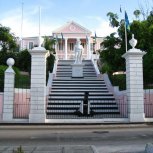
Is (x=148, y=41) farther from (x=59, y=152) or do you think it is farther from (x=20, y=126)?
(x=59, y=152)

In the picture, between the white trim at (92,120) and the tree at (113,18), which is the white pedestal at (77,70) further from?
the white trim at (92,120)

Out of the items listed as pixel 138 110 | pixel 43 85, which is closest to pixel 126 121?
pixel 138 110

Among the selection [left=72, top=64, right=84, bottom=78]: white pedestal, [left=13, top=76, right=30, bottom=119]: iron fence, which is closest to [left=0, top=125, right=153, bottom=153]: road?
[left=13, top=76, right=30, bottom=119]: iron fence

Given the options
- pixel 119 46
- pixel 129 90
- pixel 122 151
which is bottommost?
pixel 122 151

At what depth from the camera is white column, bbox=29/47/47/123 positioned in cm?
1984

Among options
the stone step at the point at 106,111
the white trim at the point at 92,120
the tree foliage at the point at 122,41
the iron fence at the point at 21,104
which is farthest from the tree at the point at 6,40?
the white trim at the point at 92,120

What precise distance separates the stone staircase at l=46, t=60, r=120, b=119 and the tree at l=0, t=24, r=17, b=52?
1621cm

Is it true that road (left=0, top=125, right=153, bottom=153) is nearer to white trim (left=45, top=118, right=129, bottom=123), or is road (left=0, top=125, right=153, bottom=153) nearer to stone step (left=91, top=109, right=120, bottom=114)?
white trim (left=45, top=118, right=129, bottom=123)

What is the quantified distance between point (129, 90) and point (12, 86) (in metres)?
6.58

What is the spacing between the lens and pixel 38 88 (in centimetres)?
2028

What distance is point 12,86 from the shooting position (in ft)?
67.7

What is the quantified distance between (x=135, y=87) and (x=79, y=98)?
555cm

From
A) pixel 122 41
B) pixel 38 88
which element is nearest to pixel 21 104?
pixel 38 88

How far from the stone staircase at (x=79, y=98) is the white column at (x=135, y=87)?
258 cm
